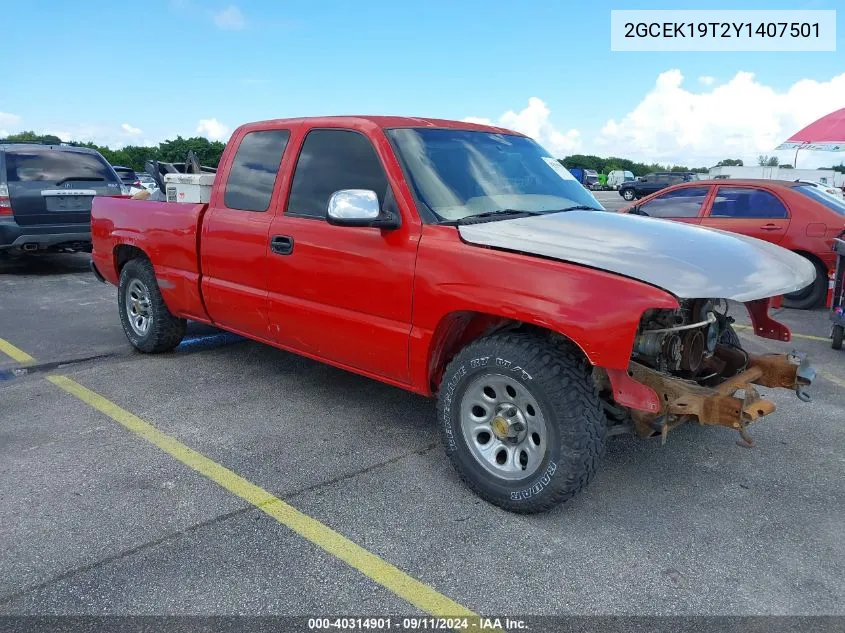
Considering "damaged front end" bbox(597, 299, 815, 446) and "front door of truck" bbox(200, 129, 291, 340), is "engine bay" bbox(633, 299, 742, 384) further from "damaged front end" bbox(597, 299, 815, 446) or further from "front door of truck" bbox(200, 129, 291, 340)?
"front door of truck" bbox(200, 129, 291, 340)

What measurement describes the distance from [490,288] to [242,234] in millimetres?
2077

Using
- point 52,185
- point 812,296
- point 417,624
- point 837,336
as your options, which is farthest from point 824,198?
point 52,185

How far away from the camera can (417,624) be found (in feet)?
8.28

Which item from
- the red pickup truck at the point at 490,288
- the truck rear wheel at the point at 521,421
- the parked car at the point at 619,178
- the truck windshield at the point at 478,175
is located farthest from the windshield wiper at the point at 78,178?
the parked car at the point at 619,178

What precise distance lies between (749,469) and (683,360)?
873 mm

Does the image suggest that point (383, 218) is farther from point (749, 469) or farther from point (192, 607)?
point (749, 469)

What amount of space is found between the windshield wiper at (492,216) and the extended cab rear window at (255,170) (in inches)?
58.9

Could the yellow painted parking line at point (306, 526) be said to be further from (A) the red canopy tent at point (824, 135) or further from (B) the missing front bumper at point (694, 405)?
(A) the red canopy tent at point (824, 135)

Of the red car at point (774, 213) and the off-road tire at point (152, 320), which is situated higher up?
the red car at point (774, 213)

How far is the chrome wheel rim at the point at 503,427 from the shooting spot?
3.20 m

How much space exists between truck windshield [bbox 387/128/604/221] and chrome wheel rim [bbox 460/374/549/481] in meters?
0.95

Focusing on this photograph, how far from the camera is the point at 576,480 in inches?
121

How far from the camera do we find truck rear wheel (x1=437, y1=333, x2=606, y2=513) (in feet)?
9.97

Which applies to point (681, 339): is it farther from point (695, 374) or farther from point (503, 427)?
point (503, 427)
